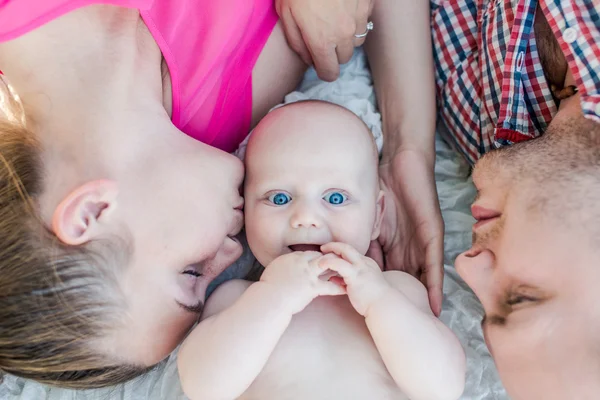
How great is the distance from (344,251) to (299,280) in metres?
0.10

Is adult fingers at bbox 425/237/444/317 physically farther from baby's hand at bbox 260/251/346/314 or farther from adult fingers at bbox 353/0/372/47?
adult fingers at bbox 353/0/372/47

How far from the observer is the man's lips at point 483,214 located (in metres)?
1.13

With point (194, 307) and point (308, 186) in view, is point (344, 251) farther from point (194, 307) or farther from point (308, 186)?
point (194, 307)

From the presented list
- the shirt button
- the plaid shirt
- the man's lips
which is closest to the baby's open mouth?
the man's lips

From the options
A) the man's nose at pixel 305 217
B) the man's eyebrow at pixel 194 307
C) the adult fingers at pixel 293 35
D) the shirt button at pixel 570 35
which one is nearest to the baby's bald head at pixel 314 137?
the man's nose at pixel 305 217

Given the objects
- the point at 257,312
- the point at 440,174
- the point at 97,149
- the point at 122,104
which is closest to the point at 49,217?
the point at 97,149

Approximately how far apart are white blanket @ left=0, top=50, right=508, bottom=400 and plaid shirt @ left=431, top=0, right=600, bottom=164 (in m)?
0.08

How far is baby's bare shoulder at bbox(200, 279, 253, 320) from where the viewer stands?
Result: 3.96 ft

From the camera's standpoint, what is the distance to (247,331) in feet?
3.47

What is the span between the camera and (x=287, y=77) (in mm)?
1491

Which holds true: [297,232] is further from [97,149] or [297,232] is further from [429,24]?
[429,24]

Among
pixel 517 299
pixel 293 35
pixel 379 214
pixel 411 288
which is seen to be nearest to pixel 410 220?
pixel 379 214

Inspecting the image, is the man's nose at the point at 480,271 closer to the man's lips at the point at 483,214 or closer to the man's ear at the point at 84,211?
the man's lips at the point at 483,214

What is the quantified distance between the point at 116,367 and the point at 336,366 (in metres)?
0.41
